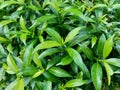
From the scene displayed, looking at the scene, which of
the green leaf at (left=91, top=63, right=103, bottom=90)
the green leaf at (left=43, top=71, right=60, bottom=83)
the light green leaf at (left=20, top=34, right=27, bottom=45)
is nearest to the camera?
the green leaf at (left=91, top=63, right=103, bottom=90)

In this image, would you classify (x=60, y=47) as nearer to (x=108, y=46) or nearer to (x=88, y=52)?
(x=88, y=52)

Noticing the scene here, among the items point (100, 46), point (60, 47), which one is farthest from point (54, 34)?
point (100, 46)

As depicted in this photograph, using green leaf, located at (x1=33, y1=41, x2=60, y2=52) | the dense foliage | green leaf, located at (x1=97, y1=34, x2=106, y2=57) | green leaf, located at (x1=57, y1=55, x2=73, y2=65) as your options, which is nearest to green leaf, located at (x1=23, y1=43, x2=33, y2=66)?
the dense foliage

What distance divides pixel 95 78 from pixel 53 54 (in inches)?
14.4

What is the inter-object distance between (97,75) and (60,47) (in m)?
0.32

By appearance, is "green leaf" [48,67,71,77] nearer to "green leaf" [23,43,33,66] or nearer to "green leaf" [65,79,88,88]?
"green leaf" [65,79,88,88]

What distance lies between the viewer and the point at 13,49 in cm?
206

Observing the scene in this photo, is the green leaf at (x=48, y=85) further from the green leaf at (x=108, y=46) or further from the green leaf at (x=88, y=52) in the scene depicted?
the green leaf at (x=108, y=46)

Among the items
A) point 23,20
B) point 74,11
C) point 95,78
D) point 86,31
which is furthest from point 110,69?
point 23,20

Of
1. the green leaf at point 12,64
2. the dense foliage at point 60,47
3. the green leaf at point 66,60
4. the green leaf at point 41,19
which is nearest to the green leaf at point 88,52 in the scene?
the dense foliage at point 60,47

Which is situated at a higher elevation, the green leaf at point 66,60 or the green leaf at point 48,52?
the green leaf at point 48,52

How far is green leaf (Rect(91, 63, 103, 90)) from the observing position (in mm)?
1641

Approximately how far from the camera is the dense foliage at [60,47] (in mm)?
1735

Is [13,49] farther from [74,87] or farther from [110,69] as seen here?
[110,69]
